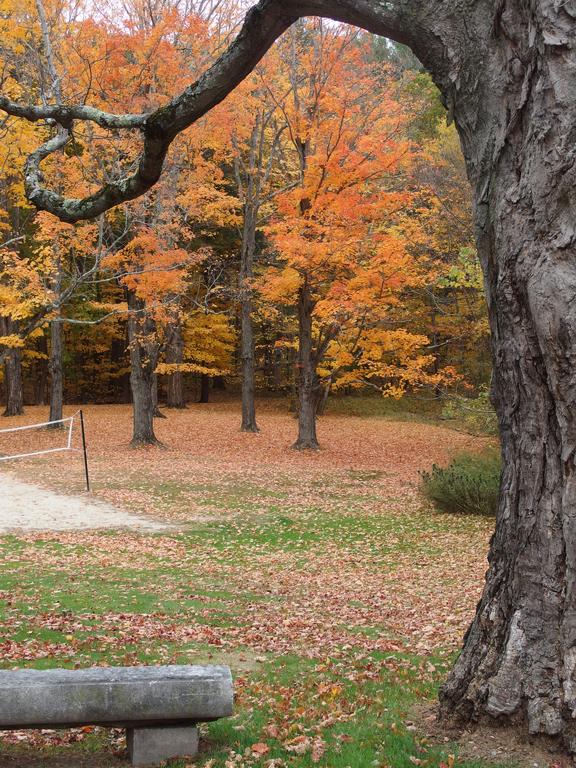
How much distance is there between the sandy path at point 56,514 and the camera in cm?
1276

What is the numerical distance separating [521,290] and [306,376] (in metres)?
19.3

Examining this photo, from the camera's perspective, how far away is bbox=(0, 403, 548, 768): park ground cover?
4.23 meters

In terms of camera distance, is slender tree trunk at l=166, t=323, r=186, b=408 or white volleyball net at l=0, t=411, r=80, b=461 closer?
white volleyball net at l=0, t=411, r=80, b=461

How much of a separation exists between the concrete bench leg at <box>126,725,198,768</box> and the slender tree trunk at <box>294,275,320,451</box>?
19.0 m

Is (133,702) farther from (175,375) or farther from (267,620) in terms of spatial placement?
(175,375)

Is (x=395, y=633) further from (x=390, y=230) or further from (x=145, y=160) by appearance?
(x=390, y=230)

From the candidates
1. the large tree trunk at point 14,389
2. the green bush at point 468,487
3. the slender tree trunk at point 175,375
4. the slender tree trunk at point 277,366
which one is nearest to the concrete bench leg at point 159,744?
the green bush at point 468,487

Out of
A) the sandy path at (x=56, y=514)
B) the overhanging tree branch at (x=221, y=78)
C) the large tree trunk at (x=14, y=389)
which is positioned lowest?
the sandy path at (x=56, y=514)

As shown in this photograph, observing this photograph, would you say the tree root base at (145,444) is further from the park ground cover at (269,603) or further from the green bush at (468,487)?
the green bush at (468,487)

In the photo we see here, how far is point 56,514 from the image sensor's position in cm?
1368

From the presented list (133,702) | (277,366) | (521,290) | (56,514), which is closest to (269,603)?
(133,702)

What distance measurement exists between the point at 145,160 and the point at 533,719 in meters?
3.77

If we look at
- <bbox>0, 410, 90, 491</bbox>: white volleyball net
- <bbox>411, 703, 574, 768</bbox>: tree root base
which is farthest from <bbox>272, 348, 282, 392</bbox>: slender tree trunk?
<bbox>411, 703, 574, 768</bbox>: tree root base

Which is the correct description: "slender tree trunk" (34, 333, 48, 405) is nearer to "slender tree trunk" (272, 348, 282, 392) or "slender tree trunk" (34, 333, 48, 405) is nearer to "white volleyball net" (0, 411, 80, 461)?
"slender tree trunk" (272, 348, 282, 392)
